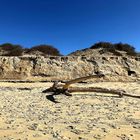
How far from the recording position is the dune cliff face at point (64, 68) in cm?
1795

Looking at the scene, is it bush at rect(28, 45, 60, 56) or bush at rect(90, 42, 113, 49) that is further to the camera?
bush at rect(28, 45, 60, 56)

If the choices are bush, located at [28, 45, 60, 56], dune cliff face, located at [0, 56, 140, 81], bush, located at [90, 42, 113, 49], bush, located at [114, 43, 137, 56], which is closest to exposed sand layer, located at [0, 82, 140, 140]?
dune cliff face, located at [0, 56, 140, 81]

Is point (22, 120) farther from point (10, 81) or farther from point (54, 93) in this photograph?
point (10, 81)

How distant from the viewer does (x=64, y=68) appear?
730 inches

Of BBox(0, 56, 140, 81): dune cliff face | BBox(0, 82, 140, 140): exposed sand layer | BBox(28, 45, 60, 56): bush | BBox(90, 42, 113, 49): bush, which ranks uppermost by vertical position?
→ BBox(90, 42, 113, 49): bush

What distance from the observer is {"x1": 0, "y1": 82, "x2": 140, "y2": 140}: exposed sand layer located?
7.35 m

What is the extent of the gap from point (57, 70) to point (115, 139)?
450 inches

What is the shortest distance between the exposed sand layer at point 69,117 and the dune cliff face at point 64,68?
5.45 m

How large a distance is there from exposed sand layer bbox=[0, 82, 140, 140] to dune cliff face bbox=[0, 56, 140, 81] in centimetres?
545

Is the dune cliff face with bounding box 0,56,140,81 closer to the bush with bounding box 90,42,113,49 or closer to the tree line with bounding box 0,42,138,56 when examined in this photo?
the tree line with bounding box 0,42,138,56

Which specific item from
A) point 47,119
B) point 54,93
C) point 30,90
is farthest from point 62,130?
point 30,90

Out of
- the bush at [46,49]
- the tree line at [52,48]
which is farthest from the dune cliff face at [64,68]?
the bush at [46,49]

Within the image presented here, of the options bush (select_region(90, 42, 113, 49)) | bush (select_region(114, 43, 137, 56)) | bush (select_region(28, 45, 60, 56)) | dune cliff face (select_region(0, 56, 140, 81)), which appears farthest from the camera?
Result: bush (select_region(28, 45, 60, 56))

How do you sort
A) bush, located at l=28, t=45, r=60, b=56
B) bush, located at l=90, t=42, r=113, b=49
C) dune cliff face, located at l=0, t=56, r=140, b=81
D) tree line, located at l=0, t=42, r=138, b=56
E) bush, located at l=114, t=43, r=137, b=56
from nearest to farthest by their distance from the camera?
dune cliff face, located at l=0, t=56, r=140, b=81 < bush, located at l=114, t=43, r=137, b=56 < tree line, located at l=0, t=42, r=138, b=56 < bush, located at l=90, t=42, r=113, b=49 < bush, located at l=28, t=45, r=60, b=56
